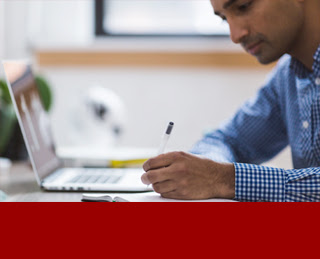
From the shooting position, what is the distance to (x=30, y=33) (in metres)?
2.61

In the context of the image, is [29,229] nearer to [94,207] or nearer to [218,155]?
[94,207]

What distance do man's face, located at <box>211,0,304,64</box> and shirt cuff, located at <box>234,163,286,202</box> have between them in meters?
0.40

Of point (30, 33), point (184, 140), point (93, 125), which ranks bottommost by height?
point (184, 140)

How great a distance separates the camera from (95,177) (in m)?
1.08

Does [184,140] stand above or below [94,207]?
below

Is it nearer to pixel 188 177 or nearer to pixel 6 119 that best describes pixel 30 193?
pixel 188 177

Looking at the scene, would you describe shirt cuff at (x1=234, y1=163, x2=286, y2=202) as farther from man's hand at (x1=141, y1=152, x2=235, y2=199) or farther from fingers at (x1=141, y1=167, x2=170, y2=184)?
fingers at (x1=141, y1=167, x2=170, y2=184)

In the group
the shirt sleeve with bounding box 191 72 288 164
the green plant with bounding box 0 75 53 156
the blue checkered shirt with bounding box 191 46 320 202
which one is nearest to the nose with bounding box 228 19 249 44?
the blue checkered shirt with bounding box 191 46 320 202

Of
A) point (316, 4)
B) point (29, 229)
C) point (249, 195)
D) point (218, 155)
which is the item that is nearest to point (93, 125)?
point (218, 155)

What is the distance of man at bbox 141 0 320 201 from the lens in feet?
2.52

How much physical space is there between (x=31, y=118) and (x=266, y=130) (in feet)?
2.14

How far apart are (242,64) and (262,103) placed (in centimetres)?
124

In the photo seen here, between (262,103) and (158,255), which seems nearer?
(158,255)

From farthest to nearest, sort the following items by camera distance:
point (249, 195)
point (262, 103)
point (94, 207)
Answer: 1. point (262, 103)
2. point (249, 195)
3. point (94, 207)
